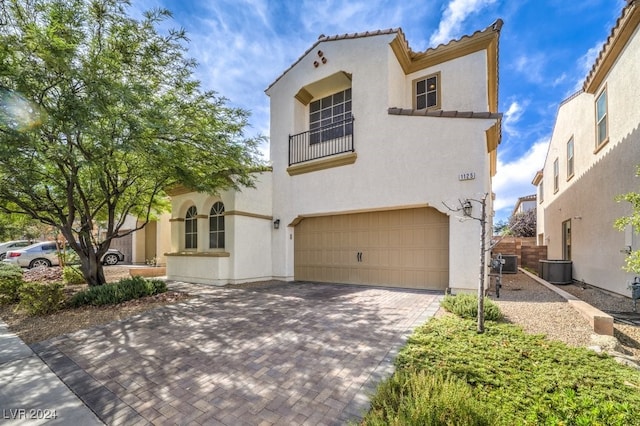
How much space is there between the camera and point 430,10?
8.41m

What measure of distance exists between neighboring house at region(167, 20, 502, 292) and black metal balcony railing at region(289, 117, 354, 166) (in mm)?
40

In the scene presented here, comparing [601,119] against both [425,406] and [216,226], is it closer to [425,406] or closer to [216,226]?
[425,406]

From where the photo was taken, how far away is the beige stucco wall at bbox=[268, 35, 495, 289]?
7770mm

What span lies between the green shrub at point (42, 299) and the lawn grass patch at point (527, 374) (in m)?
7.55

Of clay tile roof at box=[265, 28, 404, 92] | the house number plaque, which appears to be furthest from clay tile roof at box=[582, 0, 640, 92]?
clay tile roof at box=[265, 28, 404, 92]

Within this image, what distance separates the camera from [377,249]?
9.36 m

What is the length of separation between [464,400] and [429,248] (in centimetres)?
655

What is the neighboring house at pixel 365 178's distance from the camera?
26.3ft

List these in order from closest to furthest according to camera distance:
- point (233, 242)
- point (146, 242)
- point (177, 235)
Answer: point (233, 242), point (177, 235), point (146, 242)

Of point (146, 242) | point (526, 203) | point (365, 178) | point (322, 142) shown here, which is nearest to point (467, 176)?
point (365, 178)

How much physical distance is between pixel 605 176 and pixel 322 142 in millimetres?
8503

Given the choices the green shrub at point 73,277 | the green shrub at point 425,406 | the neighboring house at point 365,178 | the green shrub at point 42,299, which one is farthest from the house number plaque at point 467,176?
the green shrub at point 73,277

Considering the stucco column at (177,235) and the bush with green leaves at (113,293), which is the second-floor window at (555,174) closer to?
the stucco column at (177,235)

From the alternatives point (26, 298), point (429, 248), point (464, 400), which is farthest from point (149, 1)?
point (429, 248)
